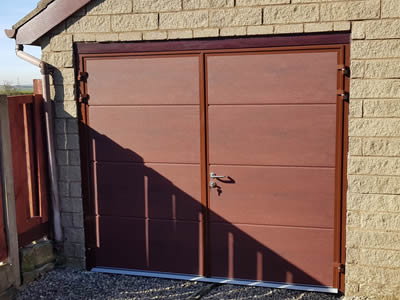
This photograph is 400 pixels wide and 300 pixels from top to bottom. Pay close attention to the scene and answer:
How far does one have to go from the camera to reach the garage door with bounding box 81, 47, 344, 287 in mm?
5227

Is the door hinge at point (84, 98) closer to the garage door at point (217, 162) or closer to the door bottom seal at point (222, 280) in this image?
the garage door at point (217, 162)

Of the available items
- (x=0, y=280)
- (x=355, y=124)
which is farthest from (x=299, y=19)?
(x=0, y=280)

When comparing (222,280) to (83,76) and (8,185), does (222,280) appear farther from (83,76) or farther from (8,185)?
(83,76)

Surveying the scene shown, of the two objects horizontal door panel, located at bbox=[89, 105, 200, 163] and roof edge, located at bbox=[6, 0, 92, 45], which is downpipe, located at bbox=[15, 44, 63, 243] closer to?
roof edge, located at bbox=[6, 0, 92, 45]

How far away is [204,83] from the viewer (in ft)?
17.8

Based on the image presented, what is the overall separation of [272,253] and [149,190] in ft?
5.09

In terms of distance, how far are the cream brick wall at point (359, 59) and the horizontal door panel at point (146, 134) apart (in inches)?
32.5

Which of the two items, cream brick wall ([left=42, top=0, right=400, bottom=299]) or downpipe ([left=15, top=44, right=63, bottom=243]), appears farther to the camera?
downpipe ([left=15, top=44, right=63, bottom=243])

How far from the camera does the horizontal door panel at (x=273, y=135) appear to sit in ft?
17.0

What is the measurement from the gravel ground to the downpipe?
0.61m

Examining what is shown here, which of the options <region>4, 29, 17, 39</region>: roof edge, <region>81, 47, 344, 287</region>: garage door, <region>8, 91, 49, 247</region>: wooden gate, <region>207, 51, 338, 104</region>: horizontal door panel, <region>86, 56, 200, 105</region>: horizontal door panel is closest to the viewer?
<region>207, 51, 338, 104</region>: horizontal door panel

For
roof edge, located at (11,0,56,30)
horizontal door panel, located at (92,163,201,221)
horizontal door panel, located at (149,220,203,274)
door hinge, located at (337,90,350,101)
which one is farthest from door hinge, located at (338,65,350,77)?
roof edge, located at (11,0,56,30)

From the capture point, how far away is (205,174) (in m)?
5.56

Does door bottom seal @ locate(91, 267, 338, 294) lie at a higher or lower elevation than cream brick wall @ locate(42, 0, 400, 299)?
lower
